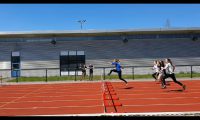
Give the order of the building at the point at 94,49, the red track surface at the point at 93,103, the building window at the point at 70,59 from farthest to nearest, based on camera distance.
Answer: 1. the building window at the point at 70,59
2. the building at the point at 94,49
3. the red track surface at the point at 93,103

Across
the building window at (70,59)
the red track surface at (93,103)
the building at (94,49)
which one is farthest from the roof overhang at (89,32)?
Answer: the red track surface at (93,103)

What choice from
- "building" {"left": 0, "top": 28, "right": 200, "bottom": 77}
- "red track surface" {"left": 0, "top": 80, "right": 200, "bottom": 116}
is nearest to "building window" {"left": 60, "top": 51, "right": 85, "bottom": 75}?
"building" {"left": 0, "top": 28, "right": 200, "bottom": 77}

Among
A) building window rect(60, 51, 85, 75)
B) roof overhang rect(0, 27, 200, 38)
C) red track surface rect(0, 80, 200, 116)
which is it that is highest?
roof overhang rect(0, 27, 200, 38)

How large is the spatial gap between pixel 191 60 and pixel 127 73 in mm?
6784

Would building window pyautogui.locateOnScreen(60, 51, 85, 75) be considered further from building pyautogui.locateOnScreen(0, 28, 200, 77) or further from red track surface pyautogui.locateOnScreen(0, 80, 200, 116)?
red track surface pyautogui.locateOnScreen(0, 80, 200, 116)

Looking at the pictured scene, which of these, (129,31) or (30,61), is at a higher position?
(129,31)

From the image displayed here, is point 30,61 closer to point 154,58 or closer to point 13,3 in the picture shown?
point 154,58

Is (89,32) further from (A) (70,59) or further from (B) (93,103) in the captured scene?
(B) (93,103)

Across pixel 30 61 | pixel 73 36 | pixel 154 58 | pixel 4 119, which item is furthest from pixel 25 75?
pixel 4 119

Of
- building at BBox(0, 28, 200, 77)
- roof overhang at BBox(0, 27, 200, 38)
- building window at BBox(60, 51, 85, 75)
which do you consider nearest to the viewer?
roof overhang at BBox(0, 27, 200, 38)

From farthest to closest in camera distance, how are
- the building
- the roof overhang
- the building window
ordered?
the building window → the building → the roof overhang

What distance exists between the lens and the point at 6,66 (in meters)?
32.2

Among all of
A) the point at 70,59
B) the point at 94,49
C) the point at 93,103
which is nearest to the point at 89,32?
the point at 94,49

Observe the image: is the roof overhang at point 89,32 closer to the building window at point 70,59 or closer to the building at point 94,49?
the building at point 94,49
